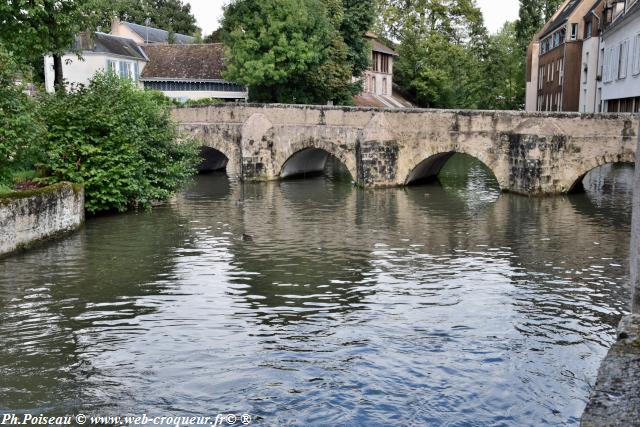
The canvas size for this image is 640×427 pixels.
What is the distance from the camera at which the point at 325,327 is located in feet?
43.0

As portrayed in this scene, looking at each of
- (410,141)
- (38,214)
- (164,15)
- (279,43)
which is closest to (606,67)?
(410,141)

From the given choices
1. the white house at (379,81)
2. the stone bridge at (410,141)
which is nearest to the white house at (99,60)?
the stone bridge at (410,141)

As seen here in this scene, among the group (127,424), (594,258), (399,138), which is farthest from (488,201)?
(127,424)

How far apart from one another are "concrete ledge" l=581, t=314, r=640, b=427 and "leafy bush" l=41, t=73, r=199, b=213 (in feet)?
67.3

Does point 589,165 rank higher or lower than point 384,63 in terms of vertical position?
lower

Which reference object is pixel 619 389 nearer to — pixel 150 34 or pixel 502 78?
pixel 150 34

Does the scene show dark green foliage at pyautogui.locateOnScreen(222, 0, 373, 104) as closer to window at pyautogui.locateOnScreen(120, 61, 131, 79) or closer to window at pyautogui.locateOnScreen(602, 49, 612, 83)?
window at pyautogui.locateOnScreen(120, 61, 131, 79)

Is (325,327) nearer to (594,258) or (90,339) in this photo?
(90,339)

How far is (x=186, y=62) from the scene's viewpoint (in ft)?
176

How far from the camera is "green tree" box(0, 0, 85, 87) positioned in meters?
24.8

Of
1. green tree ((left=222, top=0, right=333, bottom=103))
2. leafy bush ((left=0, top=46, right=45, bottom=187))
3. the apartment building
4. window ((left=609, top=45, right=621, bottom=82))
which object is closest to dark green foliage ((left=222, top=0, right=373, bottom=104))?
green tree ((left=222, top=0, right=333, bottom=103))

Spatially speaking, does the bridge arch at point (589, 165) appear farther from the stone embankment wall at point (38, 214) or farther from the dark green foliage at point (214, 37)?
the dark green foliage at point (214, 37)

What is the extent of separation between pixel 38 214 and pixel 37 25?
9.24m

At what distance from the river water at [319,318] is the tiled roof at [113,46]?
91.4 ft
